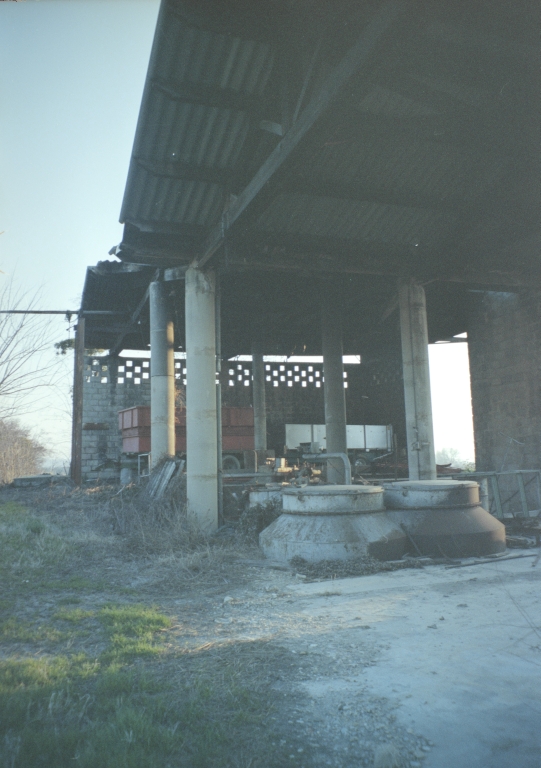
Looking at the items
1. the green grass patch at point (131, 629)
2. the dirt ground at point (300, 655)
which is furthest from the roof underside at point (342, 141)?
the green grass patch at point (131, 629)

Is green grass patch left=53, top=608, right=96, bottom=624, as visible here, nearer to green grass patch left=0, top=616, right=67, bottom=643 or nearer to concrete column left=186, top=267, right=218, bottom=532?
green grass patch left=0, top=616, right=67, bottom=643

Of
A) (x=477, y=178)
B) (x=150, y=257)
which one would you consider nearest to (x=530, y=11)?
(x=477, y=178)

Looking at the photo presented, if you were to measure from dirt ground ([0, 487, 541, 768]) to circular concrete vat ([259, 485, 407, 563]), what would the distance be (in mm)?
481

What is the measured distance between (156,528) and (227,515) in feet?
6.38

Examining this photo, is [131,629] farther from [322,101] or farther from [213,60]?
[213,60]

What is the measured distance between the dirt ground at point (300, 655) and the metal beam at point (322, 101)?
5146 millimetres

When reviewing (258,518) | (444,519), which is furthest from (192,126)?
(444,519)

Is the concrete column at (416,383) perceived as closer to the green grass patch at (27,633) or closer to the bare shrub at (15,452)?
the green grass patch at (27,633)

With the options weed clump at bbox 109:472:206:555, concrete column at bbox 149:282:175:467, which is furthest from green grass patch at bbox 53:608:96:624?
concrete column at bbox 149:282:175:467

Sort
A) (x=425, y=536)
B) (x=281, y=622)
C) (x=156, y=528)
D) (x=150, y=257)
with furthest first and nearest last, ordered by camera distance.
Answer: (x=150, y=257) < (x=156, y=528) < (x=425, y=536) < (x=281, y=622)

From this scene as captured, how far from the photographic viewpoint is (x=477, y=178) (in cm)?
1066

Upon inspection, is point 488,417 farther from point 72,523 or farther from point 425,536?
point 72,523

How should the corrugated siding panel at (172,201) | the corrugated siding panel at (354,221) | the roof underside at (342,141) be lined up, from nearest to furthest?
1. the roof underside at (342,141)
2. the corrugated siding panel at (172,201)
3. the corrugated siding panel at (354,221)

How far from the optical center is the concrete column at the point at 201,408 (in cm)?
1116
